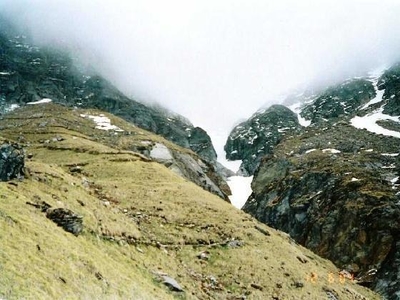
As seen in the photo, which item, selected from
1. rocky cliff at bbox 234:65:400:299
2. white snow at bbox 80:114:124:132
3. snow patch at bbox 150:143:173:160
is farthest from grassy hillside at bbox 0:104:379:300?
white snow at bbox 80:114:124:132

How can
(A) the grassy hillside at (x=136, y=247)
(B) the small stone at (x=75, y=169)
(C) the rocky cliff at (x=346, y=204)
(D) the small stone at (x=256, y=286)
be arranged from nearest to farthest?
(A) the grassy hillside at (x=136, y=247) → (D) the small stone at (x=256, y=286) → (B) the small stone at (x=75, y=169) → (C) the rocky cliff at (x=346, y=204)

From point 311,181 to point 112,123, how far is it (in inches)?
3199

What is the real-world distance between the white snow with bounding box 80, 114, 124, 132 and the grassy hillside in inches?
3656

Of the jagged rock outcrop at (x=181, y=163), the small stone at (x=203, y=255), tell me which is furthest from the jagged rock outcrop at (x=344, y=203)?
the small stone at (x=203, y=255)

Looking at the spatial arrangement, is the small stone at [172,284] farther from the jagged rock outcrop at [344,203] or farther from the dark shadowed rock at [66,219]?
the jagged rock outcrop at [344,203]

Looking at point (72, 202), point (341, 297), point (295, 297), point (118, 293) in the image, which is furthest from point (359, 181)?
point (118, 293)

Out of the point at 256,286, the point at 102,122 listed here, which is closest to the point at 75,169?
the point at 256,286

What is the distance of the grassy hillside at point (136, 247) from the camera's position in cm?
2764

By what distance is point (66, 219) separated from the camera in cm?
3628

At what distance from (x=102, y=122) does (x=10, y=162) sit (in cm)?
14414

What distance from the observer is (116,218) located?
151ft

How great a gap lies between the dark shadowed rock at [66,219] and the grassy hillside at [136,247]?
2.73ft

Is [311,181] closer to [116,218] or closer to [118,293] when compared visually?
[116,218]

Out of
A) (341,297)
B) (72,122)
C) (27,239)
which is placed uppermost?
(27,239)
